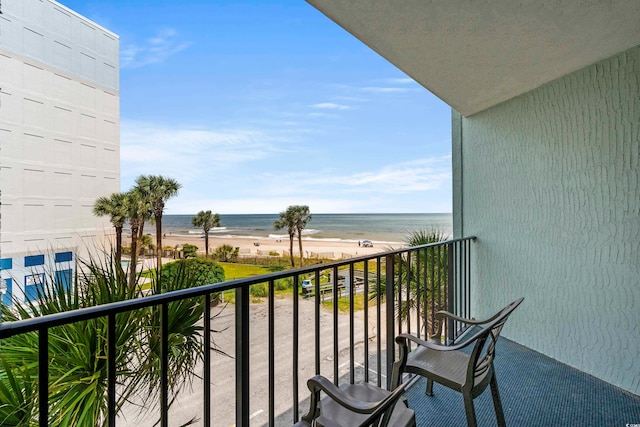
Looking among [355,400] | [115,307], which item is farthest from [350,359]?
[115,307]

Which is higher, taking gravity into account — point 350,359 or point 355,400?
point 355,400

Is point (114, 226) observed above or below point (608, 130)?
below

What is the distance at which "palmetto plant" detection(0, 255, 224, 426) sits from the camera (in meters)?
1.96

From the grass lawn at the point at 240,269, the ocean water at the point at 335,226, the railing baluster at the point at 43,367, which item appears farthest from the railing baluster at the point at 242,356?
the ocean water at the point at 335,226

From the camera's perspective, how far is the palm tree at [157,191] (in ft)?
44.5

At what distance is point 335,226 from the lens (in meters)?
27.8

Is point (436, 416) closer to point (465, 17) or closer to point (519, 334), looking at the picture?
point (519, 334)

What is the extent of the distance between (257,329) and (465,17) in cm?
1213

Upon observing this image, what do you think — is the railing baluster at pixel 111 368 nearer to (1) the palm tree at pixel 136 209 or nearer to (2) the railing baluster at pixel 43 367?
(2) the railing baluster at pixel 43 367

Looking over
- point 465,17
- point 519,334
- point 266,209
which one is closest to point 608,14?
point 465,17

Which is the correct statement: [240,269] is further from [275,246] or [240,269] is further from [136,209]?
[136,209]

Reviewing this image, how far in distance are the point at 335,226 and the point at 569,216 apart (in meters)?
25.2

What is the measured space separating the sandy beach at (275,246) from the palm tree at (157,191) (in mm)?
9831

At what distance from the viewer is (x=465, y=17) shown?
1.80m
